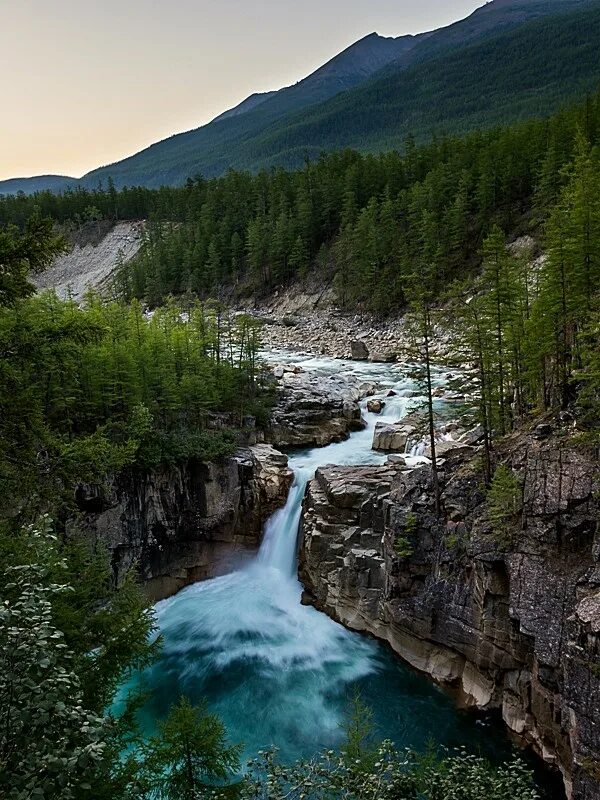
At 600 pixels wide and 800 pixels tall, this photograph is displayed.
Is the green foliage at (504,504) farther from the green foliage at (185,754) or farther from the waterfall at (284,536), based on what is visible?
the waterfall at (284,536)

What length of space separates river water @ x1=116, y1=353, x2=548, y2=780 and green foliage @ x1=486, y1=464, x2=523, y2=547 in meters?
5.25

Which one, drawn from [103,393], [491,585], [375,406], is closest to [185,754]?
[491,585]

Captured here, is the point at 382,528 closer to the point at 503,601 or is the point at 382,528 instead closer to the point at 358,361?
the point at 503,601

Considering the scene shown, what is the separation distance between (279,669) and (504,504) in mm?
9196

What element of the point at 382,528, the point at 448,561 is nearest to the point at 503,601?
the point at 448,561

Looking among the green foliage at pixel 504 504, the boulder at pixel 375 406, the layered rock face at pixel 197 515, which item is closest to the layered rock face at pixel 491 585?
the green foliage at pixel 504 504

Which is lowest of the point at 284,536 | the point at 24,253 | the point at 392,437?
the point at 284,536

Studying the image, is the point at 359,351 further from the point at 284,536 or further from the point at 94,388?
the point at 94,388

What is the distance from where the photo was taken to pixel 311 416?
31.2m

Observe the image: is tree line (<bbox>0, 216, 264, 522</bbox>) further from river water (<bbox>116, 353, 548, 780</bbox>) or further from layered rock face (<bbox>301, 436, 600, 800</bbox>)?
layered rock face (<bbox>301, 436, 600, 800</bbox>)

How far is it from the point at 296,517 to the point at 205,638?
6.25m

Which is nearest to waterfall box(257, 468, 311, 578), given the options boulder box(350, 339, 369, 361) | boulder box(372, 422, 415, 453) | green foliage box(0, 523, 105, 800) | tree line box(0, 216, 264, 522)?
tree line box(0, 216, 264, 522)

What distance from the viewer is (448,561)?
17.8 metres

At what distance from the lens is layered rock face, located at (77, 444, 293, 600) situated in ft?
76.0
